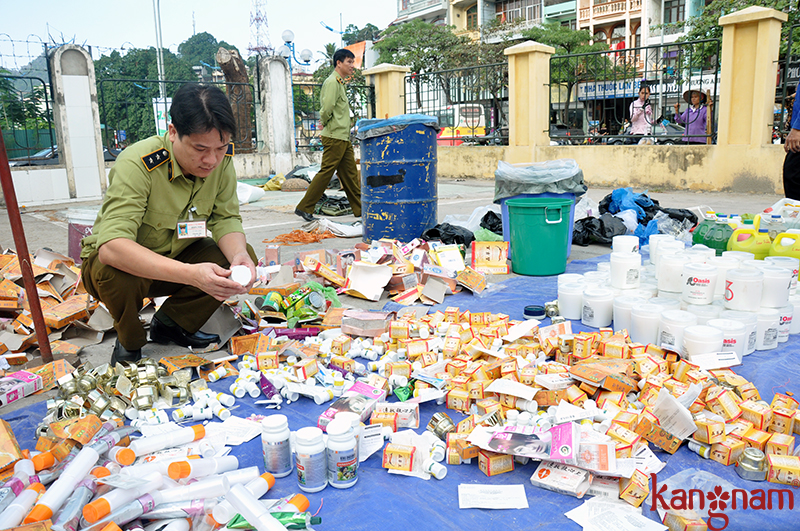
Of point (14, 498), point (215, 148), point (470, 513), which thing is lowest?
point (470, 513)

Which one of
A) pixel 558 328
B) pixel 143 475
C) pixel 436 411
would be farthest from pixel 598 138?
pixel 143 475

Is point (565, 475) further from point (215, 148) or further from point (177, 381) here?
point (215, 148)

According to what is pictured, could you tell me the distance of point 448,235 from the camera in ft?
17.1

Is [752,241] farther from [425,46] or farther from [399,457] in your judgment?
[425,46]

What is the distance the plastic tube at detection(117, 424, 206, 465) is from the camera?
2.07m

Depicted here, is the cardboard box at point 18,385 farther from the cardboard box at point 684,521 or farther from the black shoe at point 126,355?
the cardboard box at point 684,521

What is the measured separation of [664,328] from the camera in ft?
A: 9.33

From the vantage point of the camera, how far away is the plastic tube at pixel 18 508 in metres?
1.60

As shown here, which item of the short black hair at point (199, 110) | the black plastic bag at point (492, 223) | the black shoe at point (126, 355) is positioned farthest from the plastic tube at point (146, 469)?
the black plastic bag at point (492, 223)

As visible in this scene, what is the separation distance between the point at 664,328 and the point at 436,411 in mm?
1264

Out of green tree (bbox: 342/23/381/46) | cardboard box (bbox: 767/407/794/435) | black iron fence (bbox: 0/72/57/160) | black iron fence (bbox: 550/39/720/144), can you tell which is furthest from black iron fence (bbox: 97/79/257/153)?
green tree (bbox: 342/23/381/46)

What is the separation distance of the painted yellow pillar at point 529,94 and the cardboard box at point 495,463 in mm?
9462

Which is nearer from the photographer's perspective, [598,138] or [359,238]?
[359,238]

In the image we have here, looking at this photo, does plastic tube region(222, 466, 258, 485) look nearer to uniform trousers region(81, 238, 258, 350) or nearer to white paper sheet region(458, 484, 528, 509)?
white paper sheet region(458, 484, 528, 509)
